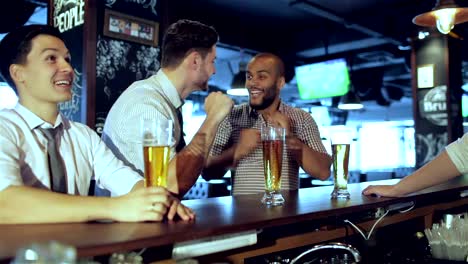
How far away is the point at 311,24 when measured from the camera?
7512 mm

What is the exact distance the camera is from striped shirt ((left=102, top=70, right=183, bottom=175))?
1.83m

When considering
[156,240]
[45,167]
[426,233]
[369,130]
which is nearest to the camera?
[156,240]

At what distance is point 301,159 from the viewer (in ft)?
8.83

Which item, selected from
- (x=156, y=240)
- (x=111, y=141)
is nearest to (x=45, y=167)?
(x=111, y=141)

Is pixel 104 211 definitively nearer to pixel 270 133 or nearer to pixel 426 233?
pixel 270 133

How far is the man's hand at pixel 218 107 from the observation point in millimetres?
1848

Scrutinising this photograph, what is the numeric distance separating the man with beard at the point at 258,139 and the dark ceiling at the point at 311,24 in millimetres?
3229

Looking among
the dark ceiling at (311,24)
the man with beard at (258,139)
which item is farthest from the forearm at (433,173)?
the dark ceiling at (311,24)

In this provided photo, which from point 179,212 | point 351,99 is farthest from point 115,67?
point 351,99

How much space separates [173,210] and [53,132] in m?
0.63

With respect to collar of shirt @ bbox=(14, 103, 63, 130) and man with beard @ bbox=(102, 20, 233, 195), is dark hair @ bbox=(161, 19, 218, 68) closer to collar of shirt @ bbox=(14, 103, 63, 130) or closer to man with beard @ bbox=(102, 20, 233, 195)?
man with beard @ bbox=(102, 20, 233, 195)

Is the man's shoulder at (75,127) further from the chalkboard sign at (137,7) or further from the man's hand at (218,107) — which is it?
the chalkboard sign at (137,7)

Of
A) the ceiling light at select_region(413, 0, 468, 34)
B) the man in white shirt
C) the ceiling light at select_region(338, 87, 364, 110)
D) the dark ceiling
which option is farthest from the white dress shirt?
the ceiling light at select_region(338, 87, 364, 110)

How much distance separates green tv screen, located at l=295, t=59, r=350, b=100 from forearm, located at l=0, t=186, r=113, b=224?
706cm
